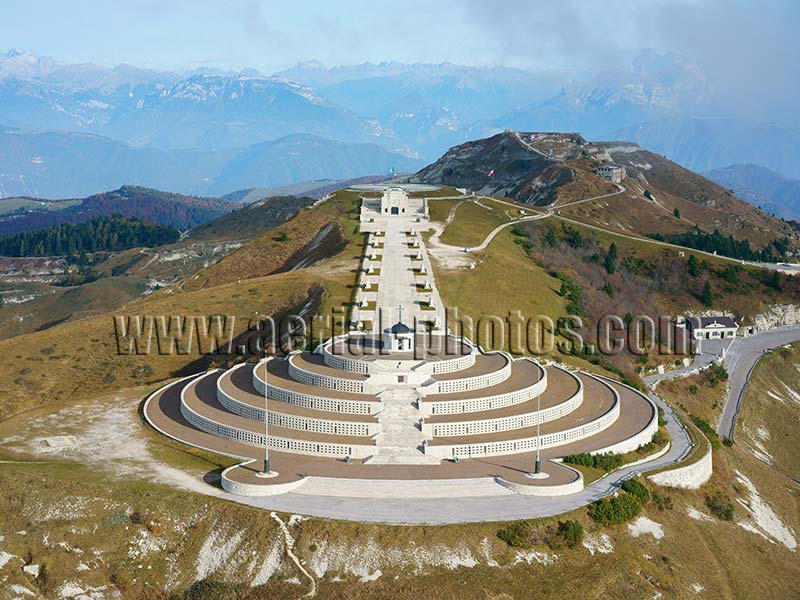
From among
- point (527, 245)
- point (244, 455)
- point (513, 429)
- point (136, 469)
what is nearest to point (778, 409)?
point (527, 245)

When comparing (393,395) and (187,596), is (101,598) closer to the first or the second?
(187,596)

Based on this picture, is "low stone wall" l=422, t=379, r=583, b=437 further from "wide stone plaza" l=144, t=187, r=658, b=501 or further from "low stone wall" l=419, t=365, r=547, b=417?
"low stone wall" l=419, t=365, r=547, b=417

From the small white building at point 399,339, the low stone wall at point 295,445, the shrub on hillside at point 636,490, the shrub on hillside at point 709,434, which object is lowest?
the shrub on hillside at point 709,434

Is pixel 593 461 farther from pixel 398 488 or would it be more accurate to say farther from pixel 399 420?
pixel 398 488

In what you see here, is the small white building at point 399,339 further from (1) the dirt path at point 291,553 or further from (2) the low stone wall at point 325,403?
(1) the dirt path at point 291,553

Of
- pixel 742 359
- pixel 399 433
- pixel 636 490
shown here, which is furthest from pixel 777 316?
pixel 399 433

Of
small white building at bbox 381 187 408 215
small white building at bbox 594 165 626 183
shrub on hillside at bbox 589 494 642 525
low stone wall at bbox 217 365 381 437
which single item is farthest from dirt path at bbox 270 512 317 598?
small white building at bbox 594 165 626 183

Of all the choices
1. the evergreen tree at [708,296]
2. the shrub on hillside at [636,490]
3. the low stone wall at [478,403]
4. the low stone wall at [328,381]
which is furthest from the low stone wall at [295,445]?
the evergreen tree at [708,296]

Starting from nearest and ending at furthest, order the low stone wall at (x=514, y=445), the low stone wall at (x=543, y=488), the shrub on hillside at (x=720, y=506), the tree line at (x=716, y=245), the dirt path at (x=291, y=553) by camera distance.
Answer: the dirt path at (x=291, y=553) < the low stone wall at (x=543, y=488) < the low stone wall at (x=514, y=445) < the shrub on hillside at (x=720, y=506) < the tree line at (x=716, y=245)
